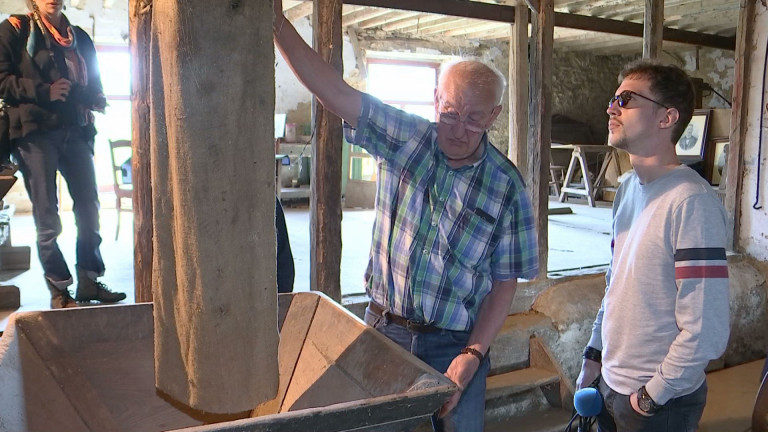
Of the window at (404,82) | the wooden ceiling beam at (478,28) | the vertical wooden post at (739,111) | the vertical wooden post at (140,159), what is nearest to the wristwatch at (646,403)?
the vertical wooden post at (140,159)

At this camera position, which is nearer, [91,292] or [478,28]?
[91,292]

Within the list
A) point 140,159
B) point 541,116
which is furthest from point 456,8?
point 140,159

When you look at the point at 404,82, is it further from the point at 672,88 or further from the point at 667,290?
the point at 667,290

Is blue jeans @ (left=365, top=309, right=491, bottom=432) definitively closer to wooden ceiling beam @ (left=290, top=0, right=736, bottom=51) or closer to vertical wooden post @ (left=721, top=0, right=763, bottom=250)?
wooden ceiling beam @ (left=290, top=0, right=736, bottom=51)

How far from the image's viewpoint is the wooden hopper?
0.91m

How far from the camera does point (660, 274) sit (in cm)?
159

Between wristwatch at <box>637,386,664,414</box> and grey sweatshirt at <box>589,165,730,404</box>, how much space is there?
0.7 inches

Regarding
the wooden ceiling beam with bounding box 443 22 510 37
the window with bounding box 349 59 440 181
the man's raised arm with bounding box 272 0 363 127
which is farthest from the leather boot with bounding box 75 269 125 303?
the wooden ceiling beam with bounding box 443 22 510 37

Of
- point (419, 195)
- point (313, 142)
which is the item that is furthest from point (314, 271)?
point (419, 195)

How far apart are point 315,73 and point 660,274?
0.99 metres

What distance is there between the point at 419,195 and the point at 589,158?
878cm

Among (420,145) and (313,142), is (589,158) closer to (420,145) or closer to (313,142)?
(313,142)

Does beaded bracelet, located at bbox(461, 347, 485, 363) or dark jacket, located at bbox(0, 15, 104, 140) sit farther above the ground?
dark jacket, located at bbox(0, 15, 104, 140)

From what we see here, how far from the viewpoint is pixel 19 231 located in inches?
227
